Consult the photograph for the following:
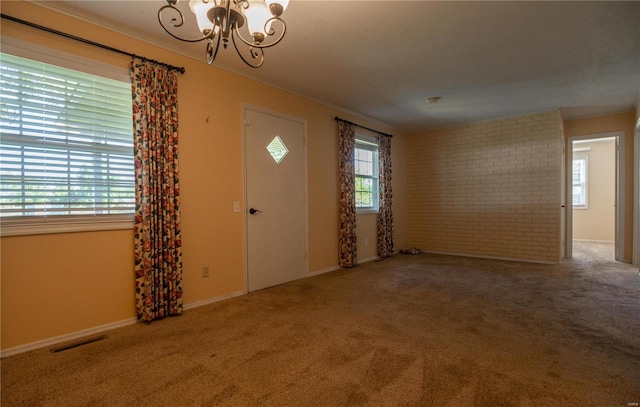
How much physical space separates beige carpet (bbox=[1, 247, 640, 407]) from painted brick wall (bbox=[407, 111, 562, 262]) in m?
1.91

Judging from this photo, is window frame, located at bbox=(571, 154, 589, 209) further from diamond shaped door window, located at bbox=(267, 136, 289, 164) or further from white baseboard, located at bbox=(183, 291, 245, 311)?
white baseboard, located at bbox=(183, 291, 245, 311)

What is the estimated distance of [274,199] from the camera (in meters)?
4.04

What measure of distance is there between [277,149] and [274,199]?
647 mm

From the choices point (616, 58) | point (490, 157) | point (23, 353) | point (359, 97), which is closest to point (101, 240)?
point (23, 353)

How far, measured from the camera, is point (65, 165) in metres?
2.48

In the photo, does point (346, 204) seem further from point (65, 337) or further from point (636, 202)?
point (636, 202)

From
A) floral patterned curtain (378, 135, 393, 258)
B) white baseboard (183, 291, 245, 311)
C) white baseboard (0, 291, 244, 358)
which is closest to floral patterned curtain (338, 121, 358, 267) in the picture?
floral patterned curtain (378, 135, 393, 258)

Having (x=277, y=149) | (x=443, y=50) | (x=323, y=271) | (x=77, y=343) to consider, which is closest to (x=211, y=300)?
(x=77, y=343)

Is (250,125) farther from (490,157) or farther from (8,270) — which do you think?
(490,157)

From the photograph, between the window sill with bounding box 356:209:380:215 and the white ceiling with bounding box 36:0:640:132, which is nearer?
the white ceiling with bounding box 36:0:640:132

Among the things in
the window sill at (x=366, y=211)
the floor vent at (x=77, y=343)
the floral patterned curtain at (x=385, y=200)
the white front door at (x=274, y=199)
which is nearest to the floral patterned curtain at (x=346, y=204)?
the window sill at (x=366, y=211)

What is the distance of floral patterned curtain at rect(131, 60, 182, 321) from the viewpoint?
9.04ft

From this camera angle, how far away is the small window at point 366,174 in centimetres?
553

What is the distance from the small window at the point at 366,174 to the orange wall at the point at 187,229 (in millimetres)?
721
